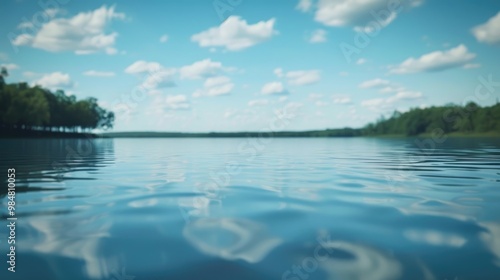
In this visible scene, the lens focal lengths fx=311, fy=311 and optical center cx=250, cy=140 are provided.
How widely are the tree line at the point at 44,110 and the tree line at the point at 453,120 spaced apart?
16743cm

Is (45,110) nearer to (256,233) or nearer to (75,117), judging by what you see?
(75,117)

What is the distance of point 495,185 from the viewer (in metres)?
10.6

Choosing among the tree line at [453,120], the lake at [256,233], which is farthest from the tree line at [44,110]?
the tree line at [453,120]

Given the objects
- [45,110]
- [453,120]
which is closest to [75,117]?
[45,110]

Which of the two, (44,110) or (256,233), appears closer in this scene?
(256,233)

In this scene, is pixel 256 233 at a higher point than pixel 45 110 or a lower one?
lower

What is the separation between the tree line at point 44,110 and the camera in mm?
78625

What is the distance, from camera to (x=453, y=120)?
6526 inches

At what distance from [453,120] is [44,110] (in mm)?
183265

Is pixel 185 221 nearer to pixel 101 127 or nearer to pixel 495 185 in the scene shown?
→ pixel 495 185

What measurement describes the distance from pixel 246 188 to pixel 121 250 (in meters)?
6.11

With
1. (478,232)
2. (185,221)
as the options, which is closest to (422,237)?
(478,232)

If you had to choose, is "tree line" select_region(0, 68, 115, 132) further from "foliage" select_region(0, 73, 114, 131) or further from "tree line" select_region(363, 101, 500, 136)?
"tree line" select_region(363, 101, 500, 136)

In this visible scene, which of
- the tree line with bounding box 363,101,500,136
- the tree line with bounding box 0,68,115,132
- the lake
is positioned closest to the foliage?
the tree line with bounding box 0,68,115,132
